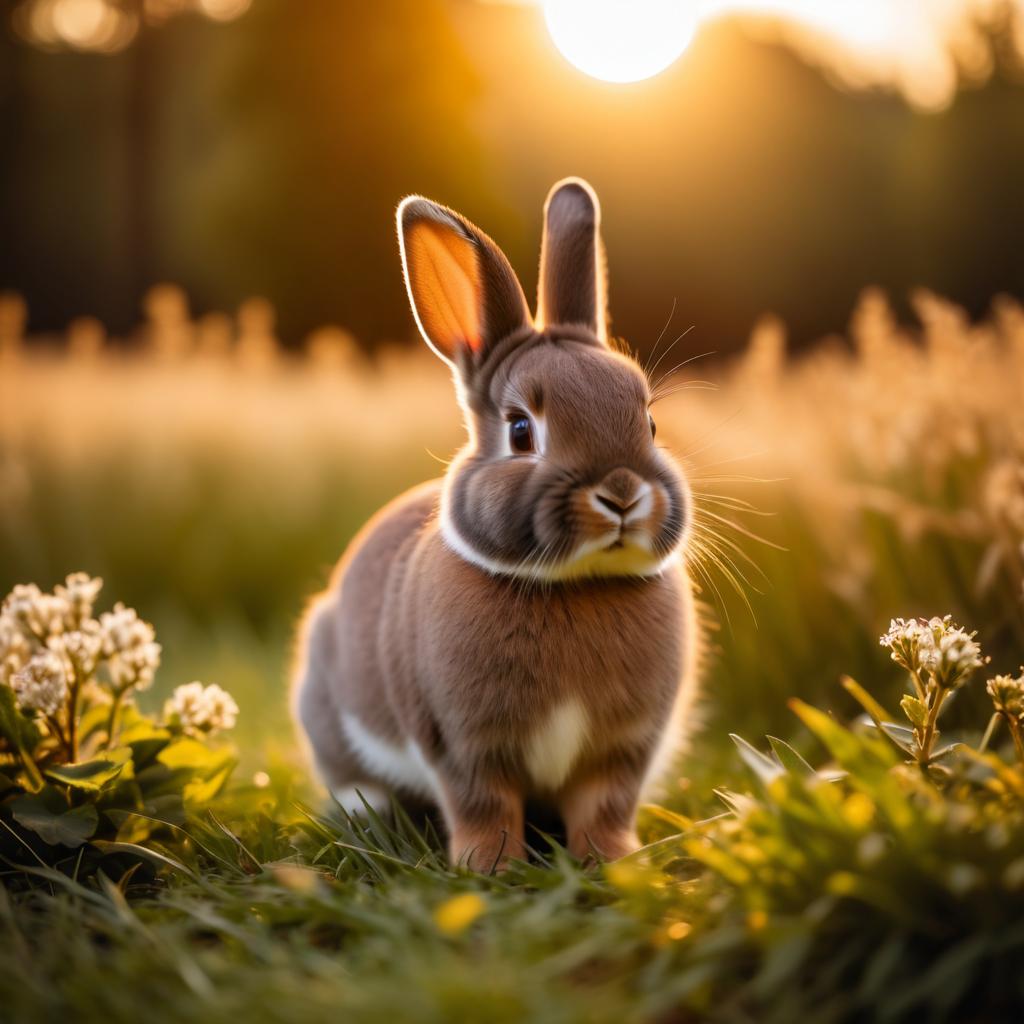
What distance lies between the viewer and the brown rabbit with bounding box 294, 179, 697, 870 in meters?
2.26

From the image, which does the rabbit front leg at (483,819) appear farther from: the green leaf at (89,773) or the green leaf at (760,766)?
the green leaf at (89,773)

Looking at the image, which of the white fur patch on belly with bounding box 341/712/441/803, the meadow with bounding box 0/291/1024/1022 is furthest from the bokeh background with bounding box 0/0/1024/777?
the white fur patch on belly with bounding box 341/712/441/803

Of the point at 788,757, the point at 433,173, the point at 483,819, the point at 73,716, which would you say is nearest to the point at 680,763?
the point at 483,819

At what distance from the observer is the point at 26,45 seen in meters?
18.4

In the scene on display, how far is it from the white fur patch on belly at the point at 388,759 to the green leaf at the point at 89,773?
0.68 metres

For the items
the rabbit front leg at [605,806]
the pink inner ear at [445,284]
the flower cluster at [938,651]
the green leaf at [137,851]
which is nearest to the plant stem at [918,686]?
the flower cluster at [938,651]

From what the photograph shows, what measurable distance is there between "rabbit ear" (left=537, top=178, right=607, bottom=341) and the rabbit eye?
1.31 ft

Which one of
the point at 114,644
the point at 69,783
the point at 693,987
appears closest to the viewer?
the point at 693,987

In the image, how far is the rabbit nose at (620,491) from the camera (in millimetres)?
2154

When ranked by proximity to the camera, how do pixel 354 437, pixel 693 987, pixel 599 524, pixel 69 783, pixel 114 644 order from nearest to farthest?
pixel 693 987 < pixel 599 524 < pixel 69 783 < pixel 114 644 < pixel 354 437

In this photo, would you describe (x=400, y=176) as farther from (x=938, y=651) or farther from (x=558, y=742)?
(x=938, y=651)

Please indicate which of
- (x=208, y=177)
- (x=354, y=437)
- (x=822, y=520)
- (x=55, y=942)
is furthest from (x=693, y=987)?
(x=208, y=177)

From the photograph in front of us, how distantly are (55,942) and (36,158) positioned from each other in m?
20.2

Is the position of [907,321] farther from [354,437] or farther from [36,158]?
[36,158]
